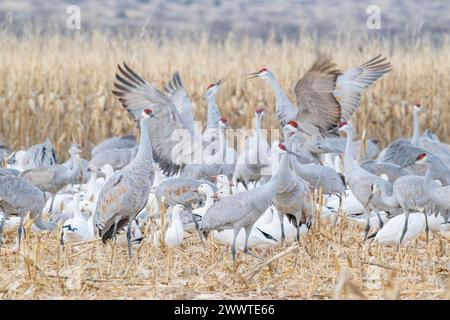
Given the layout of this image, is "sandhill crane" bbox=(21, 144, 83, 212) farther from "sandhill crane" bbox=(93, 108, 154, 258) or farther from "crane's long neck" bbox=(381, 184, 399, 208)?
"crane's long neck" bbox=(381, 184, 399, 208)

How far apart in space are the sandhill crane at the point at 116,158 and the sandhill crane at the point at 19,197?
141 inches

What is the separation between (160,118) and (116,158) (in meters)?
1.98

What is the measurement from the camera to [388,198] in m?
8.43

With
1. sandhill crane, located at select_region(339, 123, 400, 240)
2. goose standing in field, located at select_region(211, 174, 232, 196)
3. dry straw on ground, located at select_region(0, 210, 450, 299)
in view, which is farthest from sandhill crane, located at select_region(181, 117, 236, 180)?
dry straw on ground, located at select_region(0, 210, 450, 299)

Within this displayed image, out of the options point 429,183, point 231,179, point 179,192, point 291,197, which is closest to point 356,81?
point 231,179

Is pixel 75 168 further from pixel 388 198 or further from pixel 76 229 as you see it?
pixel 388 198

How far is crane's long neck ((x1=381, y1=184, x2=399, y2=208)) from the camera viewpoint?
839 centimetres

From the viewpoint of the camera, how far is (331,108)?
31.9ft

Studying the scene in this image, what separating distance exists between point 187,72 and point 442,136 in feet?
12.6

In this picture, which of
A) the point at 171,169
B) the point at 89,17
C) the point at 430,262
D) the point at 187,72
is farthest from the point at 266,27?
the point at 430,262

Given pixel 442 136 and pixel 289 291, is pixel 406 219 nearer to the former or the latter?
pixel 289 291

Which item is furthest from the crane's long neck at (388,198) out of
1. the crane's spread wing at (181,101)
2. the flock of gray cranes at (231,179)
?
the crane's spread wing at (181,101)

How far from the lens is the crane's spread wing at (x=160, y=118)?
31.0ft

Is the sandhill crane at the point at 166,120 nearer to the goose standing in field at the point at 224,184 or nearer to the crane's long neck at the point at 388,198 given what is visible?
the goose standing in field at the point at 224,184
